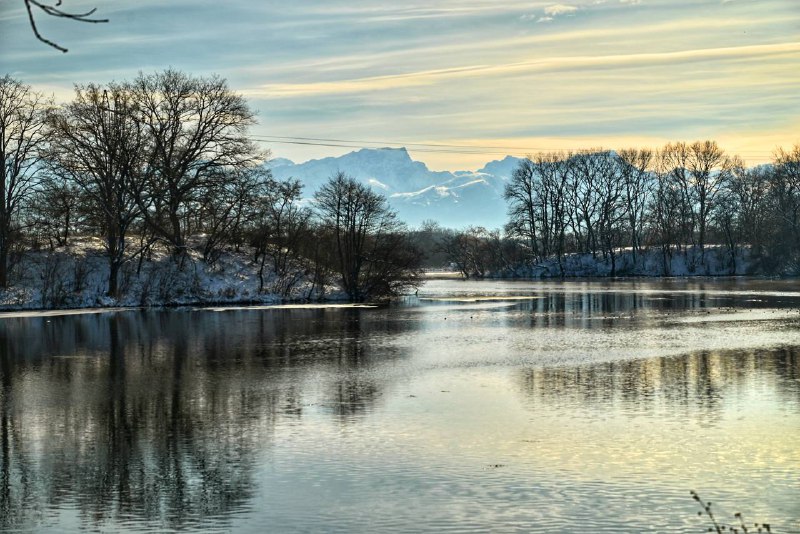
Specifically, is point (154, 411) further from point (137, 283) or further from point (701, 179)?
point (701, 179)

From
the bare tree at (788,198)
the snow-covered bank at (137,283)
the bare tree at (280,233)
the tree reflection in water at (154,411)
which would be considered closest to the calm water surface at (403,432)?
the tree reflection in water at (154,411)

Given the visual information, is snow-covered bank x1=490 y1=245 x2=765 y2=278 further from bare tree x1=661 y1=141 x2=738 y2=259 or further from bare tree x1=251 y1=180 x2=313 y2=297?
bare tree x1=251 y1=180 x2=313 y2=297

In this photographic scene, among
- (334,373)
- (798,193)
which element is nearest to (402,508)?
(334,373)

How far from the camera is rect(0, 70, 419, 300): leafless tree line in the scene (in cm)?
6644

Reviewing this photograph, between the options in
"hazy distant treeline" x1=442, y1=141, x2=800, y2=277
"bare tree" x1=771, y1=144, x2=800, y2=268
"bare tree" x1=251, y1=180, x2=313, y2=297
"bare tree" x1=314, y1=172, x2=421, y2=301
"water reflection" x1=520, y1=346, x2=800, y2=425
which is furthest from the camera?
"hazy distant treeline" x1=442, y1=141, x2=800, y2=277

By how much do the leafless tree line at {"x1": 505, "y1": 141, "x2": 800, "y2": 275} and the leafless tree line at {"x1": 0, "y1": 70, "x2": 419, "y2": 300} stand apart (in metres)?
60.2

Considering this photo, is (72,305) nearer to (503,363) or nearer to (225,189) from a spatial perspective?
(225,189)

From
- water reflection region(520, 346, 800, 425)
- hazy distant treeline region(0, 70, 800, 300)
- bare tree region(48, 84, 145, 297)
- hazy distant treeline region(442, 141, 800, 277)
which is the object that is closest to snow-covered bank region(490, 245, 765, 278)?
hazy distant treeline region(442, 141, 800, 277)

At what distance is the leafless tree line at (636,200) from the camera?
12669cm

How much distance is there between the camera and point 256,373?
28.0 meters

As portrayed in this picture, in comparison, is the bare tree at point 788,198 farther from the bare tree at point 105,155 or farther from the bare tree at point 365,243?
the bare tree at point 105,155

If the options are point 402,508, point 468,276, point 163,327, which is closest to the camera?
point 402,508

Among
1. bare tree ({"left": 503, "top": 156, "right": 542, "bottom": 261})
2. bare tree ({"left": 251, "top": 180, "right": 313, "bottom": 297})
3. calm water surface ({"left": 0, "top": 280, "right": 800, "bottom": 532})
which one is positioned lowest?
calm water surface ({"left": 0, "top": 280, "right": 800, "bottom": 532})

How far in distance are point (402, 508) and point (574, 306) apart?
4811cm
